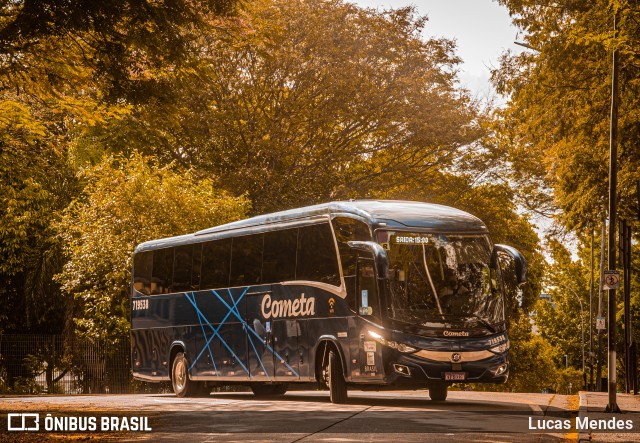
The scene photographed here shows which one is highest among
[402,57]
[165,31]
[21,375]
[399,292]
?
[402,57]

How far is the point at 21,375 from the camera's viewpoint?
130 ft

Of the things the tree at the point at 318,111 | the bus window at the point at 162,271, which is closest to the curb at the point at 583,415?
the bus window at the point at 162,271

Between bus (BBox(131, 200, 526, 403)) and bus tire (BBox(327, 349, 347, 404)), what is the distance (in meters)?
0.02

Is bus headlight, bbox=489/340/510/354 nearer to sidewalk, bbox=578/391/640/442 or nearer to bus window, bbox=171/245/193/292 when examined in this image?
sidewalk, bbox=578/391/640/442

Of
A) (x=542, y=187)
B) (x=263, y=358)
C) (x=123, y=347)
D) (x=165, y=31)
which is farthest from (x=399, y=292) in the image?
(x=542, y=187)

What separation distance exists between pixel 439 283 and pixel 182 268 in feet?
28.6

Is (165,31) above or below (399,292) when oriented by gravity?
above

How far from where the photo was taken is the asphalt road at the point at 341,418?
48.0ft

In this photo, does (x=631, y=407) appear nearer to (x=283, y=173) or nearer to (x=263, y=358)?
(x=263, y=358)

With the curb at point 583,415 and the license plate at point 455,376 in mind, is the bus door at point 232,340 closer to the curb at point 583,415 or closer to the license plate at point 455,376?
the license plate at point 455,376

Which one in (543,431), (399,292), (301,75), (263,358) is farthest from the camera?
(301,75)

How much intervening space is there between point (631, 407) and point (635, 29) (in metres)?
7.68

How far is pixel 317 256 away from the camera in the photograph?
22609mm

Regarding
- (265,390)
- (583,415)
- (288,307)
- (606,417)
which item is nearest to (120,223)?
(265,390)
